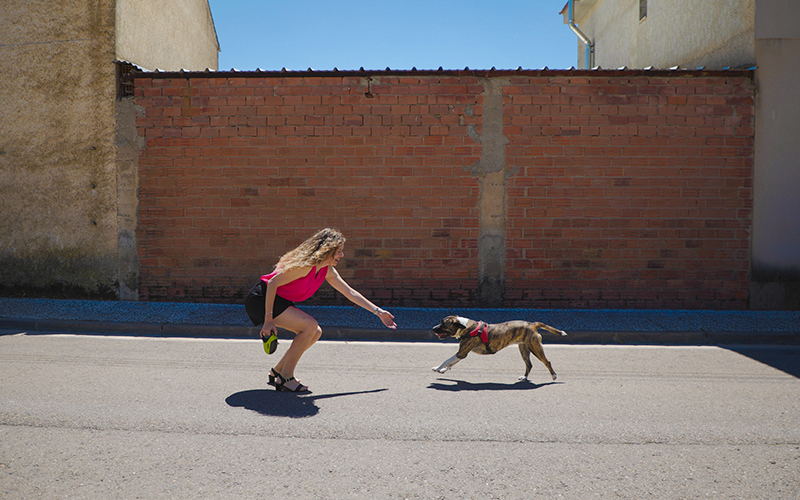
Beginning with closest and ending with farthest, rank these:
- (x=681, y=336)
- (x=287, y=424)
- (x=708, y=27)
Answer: (x=287, y=424), (x=681, y=336), (x=708, y=27)

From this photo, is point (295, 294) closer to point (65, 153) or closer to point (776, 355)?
point (776, 355)

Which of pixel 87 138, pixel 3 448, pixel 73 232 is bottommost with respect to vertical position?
pixel 3 448

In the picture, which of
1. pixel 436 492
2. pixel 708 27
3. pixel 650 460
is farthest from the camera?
pixel 708 27

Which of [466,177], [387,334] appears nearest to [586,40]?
[466,177]

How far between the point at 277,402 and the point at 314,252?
1.20 meters

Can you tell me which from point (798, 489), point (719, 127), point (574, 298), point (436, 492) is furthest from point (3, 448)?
point (719, 127)

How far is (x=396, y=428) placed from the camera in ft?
12.6

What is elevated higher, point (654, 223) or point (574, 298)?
point (654, 223)

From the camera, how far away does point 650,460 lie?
3334mm

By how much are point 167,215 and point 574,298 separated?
21.6ft

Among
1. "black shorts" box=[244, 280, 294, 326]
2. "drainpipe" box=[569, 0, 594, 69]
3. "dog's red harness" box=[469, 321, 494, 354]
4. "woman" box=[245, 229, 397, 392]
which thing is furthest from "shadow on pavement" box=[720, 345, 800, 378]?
"drainpipe" box=[569, 0, 594, 69]

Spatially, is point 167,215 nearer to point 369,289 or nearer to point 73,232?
point 73,232

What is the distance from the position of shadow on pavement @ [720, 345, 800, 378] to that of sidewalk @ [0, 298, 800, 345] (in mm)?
263

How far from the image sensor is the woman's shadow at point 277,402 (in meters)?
4.16
